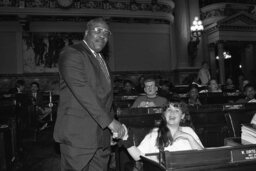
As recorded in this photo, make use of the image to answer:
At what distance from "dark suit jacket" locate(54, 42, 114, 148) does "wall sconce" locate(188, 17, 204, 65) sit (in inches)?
453

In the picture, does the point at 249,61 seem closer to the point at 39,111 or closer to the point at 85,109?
the point at 39,111

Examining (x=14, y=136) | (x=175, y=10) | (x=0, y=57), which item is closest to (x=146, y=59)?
(x=175, y=10)

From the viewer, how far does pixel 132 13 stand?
12.1m

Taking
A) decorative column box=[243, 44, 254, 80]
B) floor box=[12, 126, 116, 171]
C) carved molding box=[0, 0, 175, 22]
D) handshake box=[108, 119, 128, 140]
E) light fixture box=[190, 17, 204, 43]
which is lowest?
floor box=[12, 126, 116, 171]

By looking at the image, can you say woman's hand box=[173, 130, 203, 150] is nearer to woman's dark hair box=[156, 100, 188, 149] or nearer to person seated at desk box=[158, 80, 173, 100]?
woman's dark hair box=[156, 100, 188, 149]

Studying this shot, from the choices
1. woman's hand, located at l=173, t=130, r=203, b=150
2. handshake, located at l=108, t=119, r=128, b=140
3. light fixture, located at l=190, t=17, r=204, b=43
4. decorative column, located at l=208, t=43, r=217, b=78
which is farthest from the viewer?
decorative column, located at l=208, t=43, r=217, b=78

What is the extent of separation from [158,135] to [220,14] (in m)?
13.9

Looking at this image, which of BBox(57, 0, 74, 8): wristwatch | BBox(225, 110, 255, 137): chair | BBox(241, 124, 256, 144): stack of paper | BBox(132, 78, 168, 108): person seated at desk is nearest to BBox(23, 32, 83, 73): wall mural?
BBox(57, 0, 74, 8): wristwatch

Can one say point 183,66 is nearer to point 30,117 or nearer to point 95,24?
point 30,117

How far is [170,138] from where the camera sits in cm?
246

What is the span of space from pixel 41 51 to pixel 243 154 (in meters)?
10.5

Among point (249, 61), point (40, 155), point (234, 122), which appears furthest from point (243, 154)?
point (249, 61)

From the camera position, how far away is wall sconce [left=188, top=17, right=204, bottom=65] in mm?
13062

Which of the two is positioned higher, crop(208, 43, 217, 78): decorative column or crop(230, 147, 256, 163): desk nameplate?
crop(208, 43, 217, 78): decorative column
